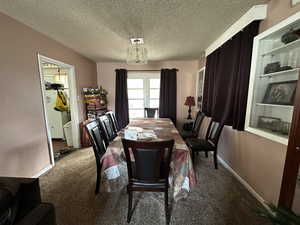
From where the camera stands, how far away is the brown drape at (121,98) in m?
4.05

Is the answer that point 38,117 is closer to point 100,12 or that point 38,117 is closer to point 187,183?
point 100,12

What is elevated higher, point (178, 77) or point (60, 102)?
point (178, 77)

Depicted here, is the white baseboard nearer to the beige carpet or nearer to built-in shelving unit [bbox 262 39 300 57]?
the beige carpet

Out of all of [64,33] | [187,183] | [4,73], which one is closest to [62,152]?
[4,73]

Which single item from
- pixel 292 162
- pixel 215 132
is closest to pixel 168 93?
pixel 215 132

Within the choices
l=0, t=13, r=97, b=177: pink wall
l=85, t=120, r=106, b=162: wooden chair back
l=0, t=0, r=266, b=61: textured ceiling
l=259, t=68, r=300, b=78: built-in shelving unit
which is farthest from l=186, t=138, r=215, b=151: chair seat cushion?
l=0, t=13, r=97, b=177: pink wall

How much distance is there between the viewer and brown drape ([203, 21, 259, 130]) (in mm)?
1734

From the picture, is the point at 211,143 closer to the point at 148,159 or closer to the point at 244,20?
the point at 148,159

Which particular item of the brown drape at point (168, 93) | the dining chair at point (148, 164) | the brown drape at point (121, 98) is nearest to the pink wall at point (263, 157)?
the dining chair at point (148, 164)

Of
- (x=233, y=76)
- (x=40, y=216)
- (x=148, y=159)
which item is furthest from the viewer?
(x=233, y=76)

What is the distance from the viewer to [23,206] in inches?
32.8

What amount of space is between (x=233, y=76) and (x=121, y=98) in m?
3.08

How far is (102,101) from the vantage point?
12.5 feet

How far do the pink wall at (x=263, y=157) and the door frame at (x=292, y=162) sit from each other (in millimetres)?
283
